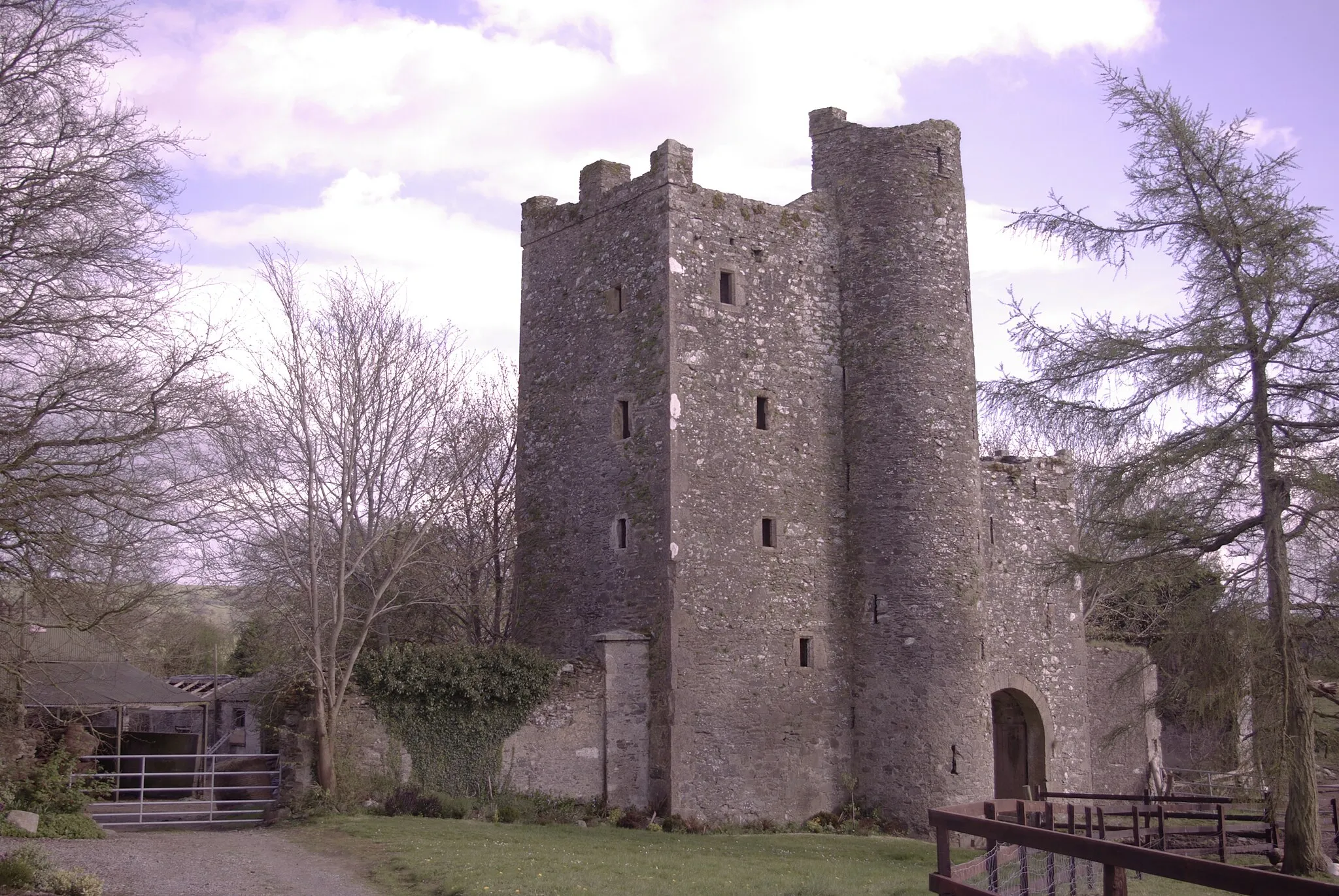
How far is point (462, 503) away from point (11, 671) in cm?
1527

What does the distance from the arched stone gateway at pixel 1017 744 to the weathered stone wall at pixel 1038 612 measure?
0.18 m

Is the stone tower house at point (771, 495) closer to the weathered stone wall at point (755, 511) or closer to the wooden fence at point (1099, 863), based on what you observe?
the weathered stone wall at point (755, 511)

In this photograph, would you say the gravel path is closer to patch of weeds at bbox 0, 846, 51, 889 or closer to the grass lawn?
the grass lawn

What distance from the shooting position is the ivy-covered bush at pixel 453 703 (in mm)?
17953

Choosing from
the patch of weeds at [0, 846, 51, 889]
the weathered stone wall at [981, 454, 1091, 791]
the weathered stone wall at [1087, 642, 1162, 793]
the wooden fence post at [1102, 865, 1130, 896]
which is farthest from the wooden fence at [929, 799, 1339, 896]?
the weathered stone wall at [1087, 642, 1162, 793]

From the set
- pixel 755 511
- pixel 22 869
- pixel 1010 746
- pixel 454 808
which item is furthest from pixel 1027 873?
pixel 1010 746

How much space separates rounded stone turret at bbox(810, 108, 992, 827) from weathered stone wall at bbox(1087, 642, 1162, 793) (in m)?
5.50

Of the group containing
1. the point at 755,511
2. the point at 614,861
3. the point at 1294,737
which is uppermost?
the point at 755,511

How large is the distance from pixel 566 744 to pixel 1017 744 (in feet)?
32.4

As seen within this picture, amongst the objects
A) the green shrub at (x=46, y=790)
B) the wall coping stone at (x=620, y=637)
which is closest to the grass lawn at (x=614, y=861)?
the green shrub at (x=46, y=790)

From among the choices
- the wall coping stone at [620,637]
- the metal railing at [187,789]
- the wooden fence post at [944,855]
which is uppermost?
the wall coping stone at [620,637]

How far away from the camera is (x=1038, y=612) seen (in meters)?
23.7

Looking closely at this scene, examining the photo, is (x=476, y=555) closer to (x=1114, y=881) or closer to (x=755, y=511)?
(x=755, y=511)

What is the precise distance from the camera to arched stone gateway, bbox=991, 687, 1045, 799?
914 inches
